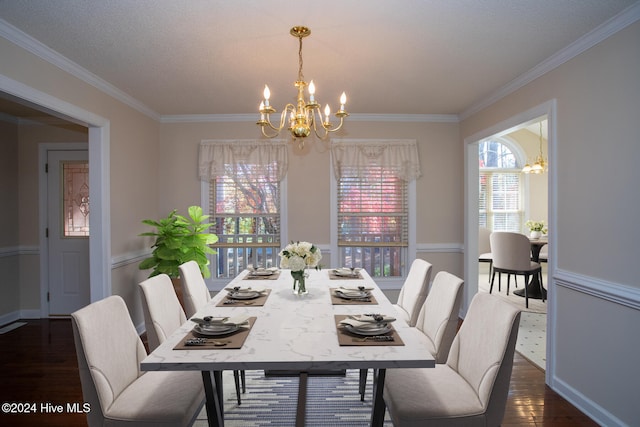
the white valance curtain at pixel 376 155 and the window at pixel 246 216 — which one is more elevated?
the white valance curtain at pixel 376 155

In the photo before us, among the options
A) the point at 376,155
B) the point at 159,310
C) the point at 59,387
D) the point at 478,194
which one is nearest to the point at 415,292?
the point at 159,310

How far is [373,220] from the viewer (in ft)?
15.5

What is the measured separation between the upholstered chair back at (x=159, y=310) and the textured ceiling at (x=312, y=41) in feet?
5.19

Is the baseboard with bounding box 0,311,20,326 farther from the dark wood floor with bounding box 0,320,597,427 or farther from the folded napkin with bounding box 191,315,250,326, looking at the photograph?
the folded napkin with bounding box 191,315,250,326

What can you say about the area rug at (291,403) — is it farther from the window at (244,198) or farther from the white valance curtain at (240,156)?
the white valance curtain at (240,156)

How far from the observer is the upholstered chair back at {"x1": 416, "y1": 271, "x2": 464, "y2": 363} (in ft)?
Result: 7.14

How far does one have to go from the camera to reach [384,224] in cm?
473

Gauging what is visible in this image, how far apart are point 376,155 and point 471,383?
3.18 meters

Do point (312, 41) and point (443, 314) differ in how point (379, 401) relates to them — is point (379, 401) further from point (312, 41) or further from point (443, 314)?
point (312, 41)

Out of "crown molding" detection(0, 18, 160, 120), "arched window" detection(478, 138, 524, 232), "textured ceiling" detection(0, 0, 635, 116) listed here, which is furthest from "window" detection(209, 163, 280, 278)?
"arched window" detection(478, 138, 524, 232)

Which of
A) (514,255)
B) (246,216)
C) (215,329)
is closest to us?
(215,329)

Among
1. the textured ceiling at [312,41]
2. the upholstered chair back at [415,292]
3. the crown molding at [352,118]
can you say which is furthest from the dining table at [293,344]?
the crown molding at [352,118]

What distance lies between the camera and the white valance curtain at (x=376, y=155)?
15.0 feet

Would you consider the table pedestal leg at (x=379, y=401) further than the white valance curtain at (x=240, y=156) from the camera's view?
No
